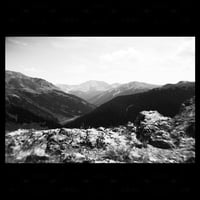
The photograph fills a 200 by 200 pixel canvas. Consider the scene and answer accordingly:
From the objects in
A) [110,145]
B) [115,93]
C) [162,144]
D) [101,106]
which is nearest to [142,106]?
[162,144]

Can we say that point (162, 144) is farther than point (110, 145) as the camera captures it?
Yes

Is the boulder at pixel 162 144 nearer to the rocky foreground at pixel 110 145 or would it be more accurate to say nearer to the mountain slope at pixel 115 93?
the rocky foreground at pixel 110 145

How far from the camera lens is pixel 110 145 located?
5.60 m

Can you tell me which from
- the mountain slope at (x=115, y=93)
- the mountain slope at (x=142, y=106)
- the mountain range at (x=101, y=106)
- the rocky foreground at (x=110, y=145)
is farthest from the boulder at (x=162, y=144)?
the mountain slope at (x=115, y=93)

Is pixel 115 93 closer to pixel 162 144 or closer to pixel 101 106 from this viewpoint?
pixel 101 106

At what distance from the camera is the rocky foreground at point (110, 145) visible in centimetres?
493

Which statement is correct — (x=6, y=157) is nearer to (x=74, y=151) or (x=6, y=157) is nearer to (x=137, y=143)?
(x=74, y=151)

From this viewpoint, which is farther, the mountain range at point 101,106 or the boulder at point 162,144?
the mountain range at point 101,106

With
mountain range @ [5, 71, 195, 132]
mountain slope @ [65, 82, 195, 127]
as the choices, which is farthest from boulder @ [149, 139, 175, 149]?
mountain slope @ [65, 82, 195, 127]
